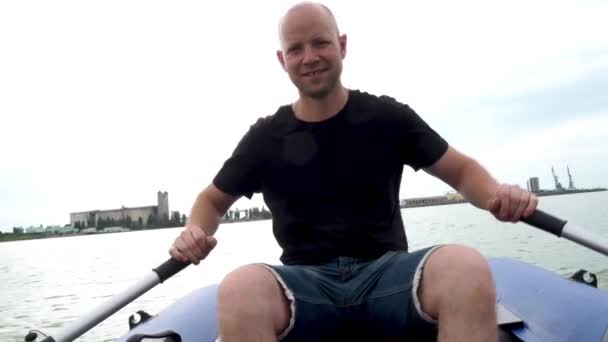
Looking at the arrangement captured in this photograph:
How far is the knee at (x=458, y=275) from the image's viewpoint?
5.81 feet

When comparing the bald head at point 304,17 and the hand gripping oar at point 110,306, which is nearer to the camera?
the bald head at point 304,17

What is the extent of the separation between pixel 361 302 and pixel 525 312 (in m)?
1.20

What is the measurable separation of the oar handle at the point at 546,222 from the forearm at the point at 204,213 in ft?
4.61

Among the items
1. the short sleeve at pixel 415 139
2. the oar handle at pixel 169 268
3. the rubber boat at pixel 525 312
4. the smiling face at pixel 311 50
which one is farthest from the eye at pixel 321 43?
the rubber boat at pixel 525 312

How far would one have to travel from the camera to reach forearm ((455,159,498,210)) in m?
2.46

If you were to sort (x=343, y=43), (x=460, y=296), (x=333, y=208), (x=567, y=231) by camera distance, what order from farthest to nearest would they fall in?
(x=343, y=43)
(x=567, y=231)
(x=333, y=208)
(x=460, y=296)

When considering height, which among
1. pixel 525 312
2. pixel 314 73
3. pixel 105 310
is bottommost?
pixel 525 312

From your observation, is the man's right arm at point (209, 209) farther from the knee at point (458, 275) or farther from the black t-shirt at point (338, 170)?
the knee at point (458, 275)

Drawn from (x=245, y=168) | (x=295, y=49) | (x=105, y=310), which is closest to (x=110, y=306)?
(x=105, y=310)

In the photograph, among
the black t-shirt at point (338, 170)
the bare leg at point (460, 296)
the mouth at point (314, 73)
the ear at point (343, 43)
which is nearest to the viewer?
the bare leg at point (460, 296)

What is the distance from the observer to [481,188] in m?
2.49

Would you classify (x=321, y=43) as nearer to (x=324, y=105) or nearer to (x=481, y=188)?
(x=324, y=105)

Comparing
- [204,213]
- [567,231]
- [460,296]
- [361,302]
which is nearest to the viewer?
[460,296]

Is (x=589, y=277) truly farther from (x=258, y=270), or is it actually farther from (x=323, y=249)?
(x=258, y=270)
